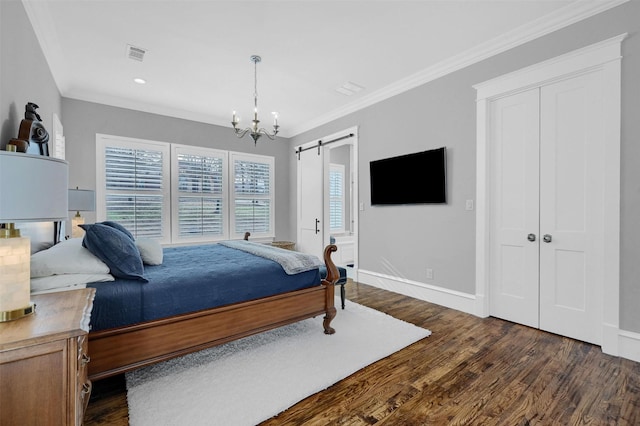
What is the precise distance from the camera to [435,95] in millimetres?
3664

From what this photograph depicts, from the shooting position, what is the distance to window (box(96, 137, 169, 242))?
4449mm

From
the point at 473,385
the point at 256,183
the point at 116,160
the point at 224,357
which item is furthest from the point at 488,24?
the point at 116,160

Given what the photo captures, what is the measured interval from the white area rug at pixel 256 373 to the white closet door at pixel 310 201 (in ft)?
9.11

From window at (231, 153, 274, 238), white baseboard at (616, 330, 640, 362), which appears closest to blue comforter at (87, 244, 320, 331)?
white baseboard at (616, 330, 640, 362)

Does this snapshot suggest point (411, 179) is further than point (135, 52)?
Yes

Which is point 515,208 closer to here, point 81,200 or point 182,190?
point 81,200

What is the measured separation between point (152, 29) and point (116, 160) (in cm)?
248

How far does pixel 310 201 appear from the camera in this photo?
5.79 meters

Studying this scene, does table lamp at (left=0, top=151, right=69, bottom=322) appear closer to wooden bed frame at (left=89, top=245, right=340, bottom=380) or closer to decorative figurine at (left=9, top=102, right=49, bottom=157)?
wooden bed frame at (left=89, top=245, right=340, bottom=380)

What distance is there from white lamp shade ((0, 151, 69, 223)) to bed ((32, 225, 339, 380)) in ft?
2.76

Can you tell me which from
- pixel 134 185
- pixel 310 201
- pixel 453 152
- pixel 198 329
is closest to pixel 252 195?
pixel 310 201

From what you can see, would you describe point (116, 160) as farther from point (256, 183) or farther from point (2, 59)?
point (2, 59)

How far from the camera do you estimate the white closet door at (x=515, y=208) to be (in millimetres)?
2916

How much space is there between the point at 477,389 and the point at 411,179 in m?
2.55
